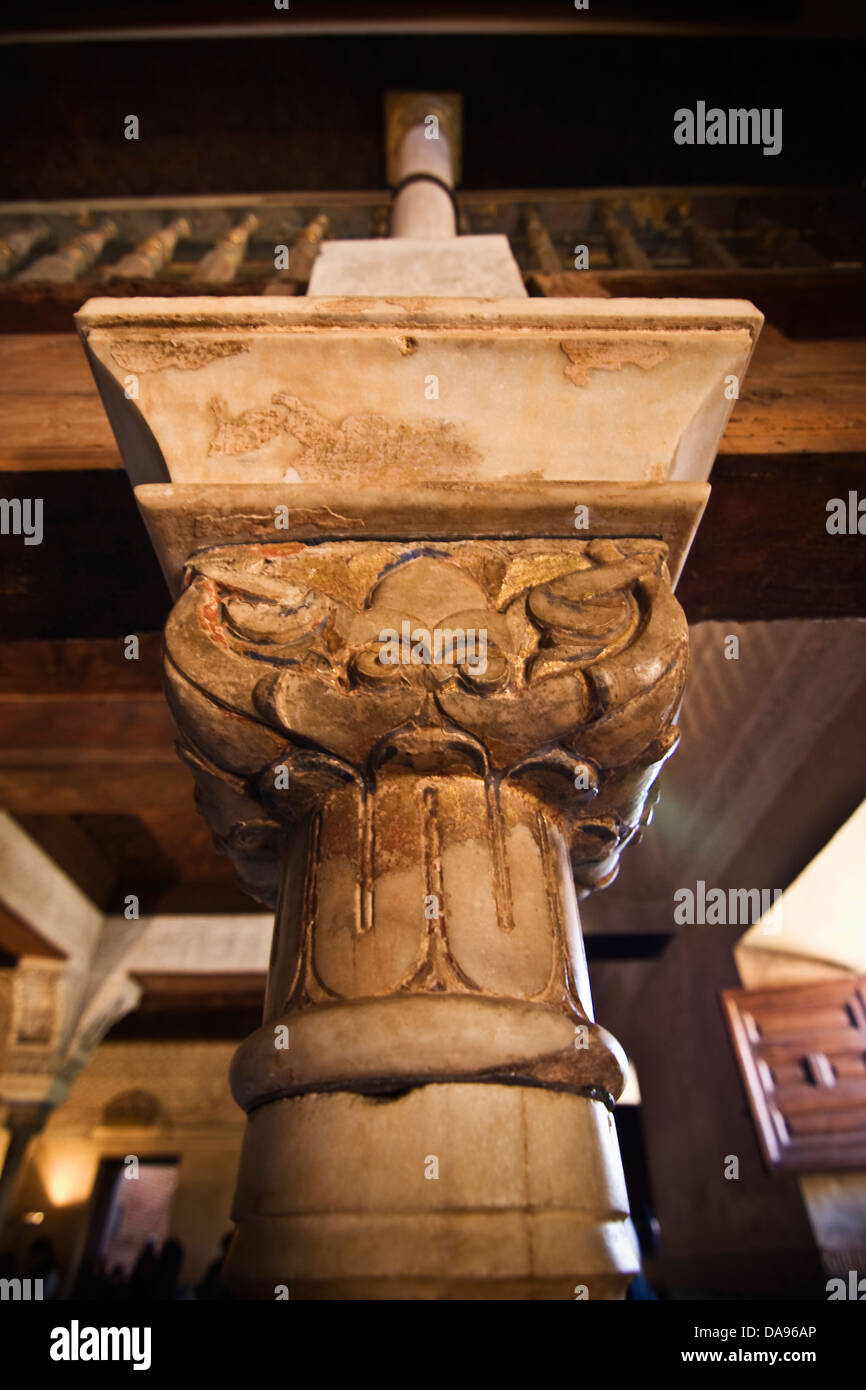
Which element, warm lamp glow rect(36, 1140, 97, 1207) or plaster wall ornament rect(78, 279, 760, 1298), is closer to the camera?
plaster wall ornament rect(78, 279, 760, 1298)

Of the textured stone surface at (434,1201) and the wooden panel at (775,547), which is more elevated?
the wooden panel at (775,547)

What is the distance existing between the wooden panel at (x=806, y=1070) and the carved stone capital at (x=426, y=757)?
2.70 m

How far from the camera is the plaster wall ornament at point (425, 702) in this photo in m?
0.74

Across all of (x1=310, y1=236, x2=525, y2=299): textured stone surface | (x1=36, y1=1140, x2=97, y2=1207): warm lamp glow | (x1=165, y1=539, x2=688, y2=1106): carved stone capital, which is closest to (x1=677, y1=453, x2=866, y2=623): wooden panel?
(x1=165, y1=539, x2=688, y2=1106): carved stone capital

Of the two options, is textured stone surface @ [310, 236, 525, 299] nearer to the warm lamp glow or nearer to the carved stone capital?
the carved stone capital

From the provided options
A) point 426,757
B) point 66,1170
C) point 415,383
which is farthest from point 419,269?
point 66,1170

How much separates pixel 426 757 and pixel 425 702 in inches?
2.7

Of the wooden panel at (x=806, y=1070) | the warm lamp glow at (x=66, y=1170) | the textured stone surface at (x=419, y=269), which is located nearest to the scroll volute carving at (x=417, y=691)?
the textured stone surface at (x=419, y=269)

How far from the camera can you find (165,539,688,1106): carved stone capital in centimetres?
83

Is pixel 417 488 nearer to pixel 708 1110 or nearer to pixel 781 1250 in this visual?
pixel 781 1250

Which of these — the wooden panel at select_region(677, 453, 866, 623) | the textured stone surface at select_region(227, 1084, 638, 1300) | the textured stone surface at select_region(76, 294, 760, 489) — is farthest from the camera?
the wooden panel at select_region(677, 453, 866, 623)

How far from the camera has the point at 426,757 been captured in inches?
36.6

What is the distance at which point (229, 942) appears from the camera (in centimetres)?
412

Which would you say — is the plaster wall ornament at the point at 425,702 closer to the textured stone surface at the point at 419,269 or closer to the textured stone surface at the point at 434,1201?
the textured stone surface at the point at 434,1201
